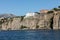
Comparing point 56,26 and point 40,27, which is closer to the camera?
point 56,26

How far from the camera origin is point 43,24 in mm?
199125

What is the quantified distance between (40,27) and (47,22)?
634cm

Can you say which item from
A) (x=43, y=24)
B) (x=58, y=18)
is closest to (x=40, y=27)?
(x=43, y=24)

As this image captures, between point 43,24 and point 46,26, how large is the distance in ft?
17.2

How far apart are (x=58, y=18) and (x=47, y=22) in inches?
361

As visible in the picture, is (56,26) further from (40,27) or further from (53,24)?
(40,27)

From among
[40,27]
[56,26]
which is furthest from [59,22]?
[40,27]

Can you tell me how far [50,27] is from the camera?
192 meters

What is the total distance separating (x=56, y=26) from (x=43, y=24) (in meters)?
14.6

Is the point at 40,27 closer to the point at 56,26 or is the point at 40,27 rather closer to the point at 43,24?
the point at 43,24

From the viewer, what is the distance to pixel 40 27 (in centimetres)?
19950

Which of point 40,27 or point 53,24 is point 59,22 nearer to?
point 53,24

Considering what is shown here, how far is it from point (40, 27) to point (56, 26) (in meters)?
16.1

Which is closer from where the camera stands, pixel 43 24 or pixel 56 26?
pixel 56 26
